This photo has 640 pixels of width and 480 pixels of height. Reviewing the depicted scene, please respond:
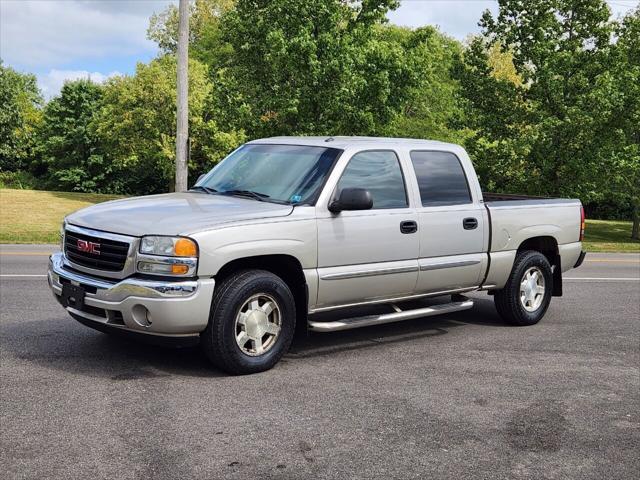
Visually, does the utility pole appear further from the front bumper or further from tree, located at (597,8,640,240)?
tree, located at (597,8,640,240)

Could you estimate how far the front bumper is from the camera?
552 centimetres

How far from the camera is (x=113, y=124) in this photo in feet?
140

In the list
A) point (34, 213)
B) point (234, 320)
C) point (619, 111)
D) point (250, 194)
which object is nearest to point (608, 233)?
point (619, 111)

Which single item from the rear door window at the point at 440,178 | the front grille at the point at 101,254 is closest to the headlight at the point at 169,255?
the front grille at the point at 101,254

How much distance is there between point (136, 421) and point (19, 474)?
96 cm

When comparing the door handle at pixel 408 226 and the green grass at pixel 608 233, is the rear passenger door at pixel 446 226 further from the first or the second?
the green grass at pixel 608 233

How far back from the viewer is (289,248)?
20.0 feet

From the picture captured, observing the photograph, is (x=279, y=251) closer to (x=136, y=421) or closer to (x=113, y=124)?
(x=136, y=421)

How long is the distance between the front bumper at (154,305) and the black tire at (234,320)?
0.12 m

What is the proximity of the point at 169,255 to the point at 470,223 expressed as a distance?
325 cm

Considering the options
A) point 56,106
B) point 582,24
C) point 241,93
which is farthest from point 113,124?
point 582,24

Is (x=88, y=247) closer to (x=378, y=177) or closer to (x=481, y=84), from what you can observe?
(x=378, y=177)

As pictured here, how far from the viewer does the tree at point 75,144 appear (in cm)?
5125

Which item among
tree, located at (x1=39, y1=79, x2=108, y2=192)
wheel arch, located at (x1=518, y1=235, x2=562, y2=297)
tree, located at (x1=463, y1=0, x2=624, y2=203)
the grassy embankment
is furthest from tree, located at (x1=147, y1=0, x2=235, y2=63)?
wheel arch, located at (x1=518, y1=235, x2=562, y2=297)
